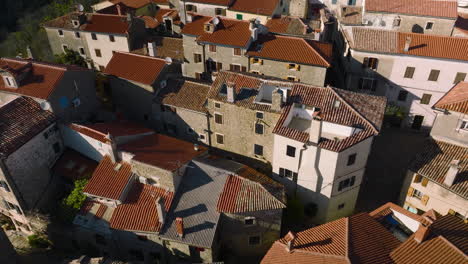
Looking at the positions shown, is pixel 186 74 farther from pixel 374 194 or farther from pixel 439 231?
pixel 439 231

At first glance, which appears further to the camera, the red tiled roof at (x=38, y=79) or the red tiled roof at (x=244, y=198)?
the red tiled roof at (x=38, y=79)

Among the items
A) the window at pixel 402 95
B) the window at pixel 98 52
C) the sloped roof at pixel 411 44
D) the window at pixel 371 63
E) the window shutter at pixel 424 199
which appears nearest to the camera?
the window shutter at pixel 424 199

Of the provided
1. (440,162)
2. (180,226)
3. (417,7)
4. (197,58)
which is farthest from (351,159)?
(417,7)

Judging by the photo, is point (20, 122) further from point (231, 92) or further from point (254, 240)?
point (254, 240)

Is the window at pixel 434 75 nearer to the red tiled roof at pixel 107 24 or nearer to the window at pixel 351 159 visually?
the window at pixel 351 159

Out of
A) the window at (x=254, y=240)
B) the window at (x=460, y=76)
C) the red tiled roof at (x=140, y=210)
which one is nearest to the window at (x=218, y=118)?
the red tiled roof at (x=140, y=210)

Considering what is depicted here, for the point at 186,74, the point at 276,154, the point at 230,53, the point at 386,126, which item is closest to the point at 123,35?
the point at 186,74

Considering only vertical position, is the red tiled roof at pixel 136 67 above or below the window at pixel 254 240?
above
